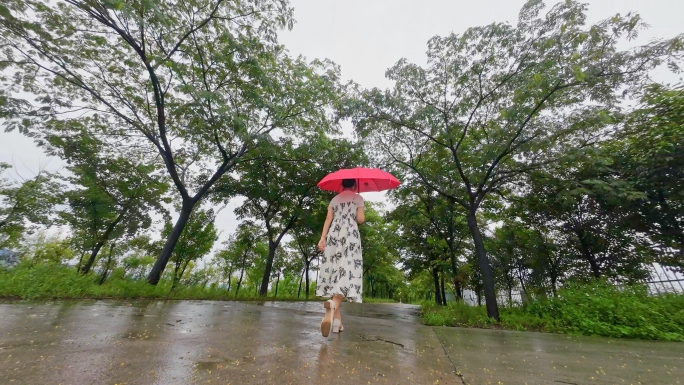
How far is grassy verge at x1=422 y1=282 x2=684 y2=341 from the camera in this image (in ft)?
16.0

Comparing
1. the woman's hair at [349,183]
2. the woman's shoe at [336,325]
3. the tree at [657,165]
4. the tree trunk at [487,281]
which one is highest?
the tree at [657,165]

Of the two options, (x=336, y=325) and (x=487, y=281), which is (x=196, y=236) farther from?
(x=487, y=281)

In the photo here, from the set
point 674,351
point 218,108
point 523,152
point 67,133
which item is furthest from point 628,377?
point 67,133

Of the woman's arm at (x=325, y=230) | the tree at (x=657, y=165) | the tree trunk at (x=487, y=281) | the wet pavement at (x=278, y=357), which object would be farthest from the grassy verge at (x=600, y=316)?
the woman's arm at (x=325, y=230)

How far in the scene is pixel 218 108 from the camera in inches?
277

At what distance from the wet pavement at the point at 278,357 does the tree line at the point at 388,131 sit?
4.13 m

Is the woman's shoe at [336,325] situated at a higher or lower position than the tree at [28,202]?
lower

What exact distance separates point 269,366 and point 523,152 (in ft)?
26.7

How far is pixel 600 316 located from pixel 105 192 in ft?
56.4

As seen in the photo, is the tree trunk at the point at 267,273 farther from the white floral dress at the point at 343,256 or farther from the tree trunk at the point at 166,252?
the white floral dress at the point at 343,256

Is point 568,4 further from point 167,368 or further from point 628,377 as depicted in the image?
point 167,368

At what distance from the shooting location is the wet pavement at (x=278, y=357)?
1915mm

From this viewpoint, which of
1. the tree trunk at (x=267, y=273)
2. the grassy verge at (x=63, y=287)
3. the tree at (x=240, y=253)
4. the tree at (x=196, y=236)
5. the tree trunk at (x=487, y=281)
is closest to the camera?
the grassy verge at (x=63, y=287)

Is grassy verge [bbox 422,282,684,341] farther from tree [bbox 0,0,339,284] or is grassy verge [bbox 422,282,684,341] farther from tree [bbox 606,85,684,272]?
tree [bbox 0,0,339,284]
